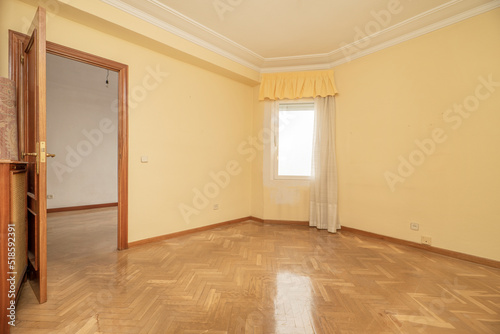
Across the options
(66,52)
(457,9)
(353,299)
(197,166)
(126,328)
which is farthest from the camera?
(197,166)

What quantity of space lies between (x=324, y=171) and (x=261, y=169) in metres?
1.12

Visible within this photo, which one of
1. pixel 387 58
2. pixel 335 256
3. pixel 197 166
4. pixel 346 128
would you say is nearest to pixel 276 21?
pixel 387 58

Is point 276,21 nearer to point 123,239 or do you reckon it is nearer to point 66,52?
point 66,52

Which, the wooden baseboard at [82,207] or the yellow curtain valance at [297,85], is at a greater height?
the yellow curtain valance at [297,85]

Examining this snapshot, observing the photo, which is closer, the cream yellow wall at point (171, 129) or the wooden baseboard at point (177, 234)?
the cream yellow wall at point (171, 129)

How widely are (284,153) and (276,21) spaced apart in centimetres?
206

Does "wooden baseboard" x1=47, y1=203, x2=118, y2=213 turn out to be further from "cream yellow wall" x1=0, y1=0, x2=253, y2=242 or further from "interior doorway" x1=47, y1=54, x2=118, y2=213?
"cream yellow wall" x1=0, y1=0, x2=253, y2=242

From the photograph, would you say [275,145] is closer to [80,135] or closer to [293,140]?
[293,140]

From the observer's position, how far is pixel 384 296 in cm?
191

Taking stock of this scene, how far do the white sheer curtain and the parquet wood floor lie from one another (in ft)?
2.30

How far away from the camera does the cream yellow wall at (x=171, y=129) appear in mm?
2623

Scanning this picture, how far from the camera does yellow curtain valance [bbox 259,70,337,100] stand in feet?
12.8
